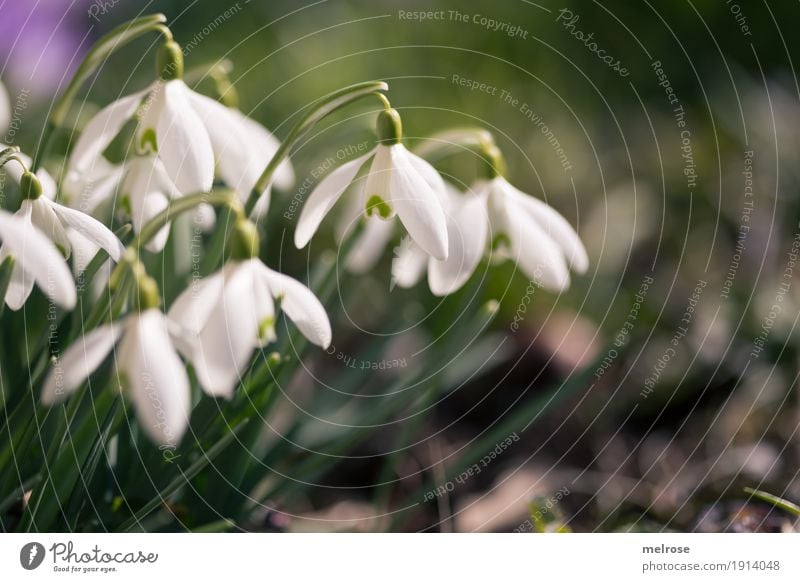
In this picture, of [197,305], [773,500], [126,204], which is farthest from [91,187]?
[773,500]

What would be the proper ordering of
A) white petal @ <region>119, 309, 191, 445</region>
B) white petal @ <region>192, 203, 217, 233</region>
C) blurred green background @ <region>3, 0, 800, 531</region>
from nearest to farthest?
white petal @ <region>119, 309, 191, 445</region> → white petal @ <region>192, 203, 217, 233</region> → blurred green background @ <region>3, 0, 800, 531</region>

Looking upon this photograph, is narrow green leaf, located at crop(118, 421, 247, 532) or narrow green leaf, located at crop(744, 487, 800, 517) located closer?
narrow green leaf, located at crop(118, 421, 247, 532)

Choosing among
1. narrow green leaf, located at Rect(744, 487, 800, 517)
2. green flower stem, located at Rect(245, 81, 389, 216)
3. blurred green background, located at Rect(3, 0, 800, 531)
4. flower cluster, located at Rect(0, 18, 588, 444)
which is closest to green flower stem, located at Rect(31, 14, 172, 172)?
flower cluster, located at Rect(0, 18, 588, 444)

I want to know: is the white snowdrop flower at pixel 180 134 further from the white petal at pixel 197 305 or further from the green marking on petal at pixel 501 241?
the green marking on petal at pixel 501 241

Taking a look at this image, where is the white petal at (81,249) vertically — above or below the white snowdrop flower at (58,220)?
below
